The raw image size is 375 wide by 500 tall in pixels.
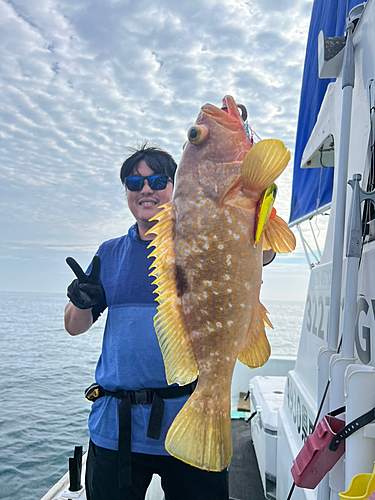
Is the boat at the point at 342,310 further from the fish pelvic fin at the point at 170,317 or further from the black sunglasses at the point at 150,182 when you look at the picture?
the black sunglasses at the point at 150,182

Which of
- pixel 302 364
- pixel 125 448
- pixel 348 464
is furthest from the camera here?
pixel 302 364

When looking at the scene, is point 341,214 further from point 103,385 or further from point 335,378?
point 103,385

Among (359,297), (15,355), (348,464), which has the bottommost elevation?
(15,355)

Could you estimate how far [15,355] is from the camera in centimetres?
2223

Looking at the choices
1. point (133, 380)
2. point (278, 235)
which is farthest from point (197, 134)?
point (133, 380)

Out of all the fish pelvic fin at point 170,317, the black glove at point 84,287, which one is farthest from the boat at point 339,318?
the black glove at point 84,287

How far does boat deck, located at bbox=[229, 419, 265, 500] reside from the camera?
309cm

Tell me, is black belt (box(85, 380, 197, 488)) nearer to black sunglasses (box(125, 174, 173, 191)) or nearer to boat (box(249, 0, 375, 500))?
boat (box(249, 0, 375, 500))

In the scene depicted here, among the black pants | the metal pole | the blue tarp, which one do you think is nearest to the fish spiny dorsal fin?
the metal pole

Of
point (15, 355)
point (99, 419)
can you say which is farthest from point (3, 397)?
point (99, 419)

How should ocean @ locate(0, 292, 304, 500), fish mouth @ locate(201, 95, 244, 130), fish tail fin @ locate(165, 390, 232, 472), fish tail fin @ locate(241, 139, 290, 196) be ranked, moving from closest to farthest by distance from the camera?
fish tail fin @ locate(241, 139, 290, 196) → fish tail fin @ locate(165, 390, 232, 472) → fish mouth @ locate(201, 95, 244, 130) → ocean @ locate(0, 292, 304, 500)

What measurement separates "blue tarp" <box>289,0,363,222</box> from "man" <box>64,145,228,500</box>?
1549 millimetres

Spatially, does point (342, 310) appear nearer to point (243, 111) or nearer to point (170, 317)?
point (170, 317)

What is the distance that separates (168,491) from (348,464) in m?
1.19
